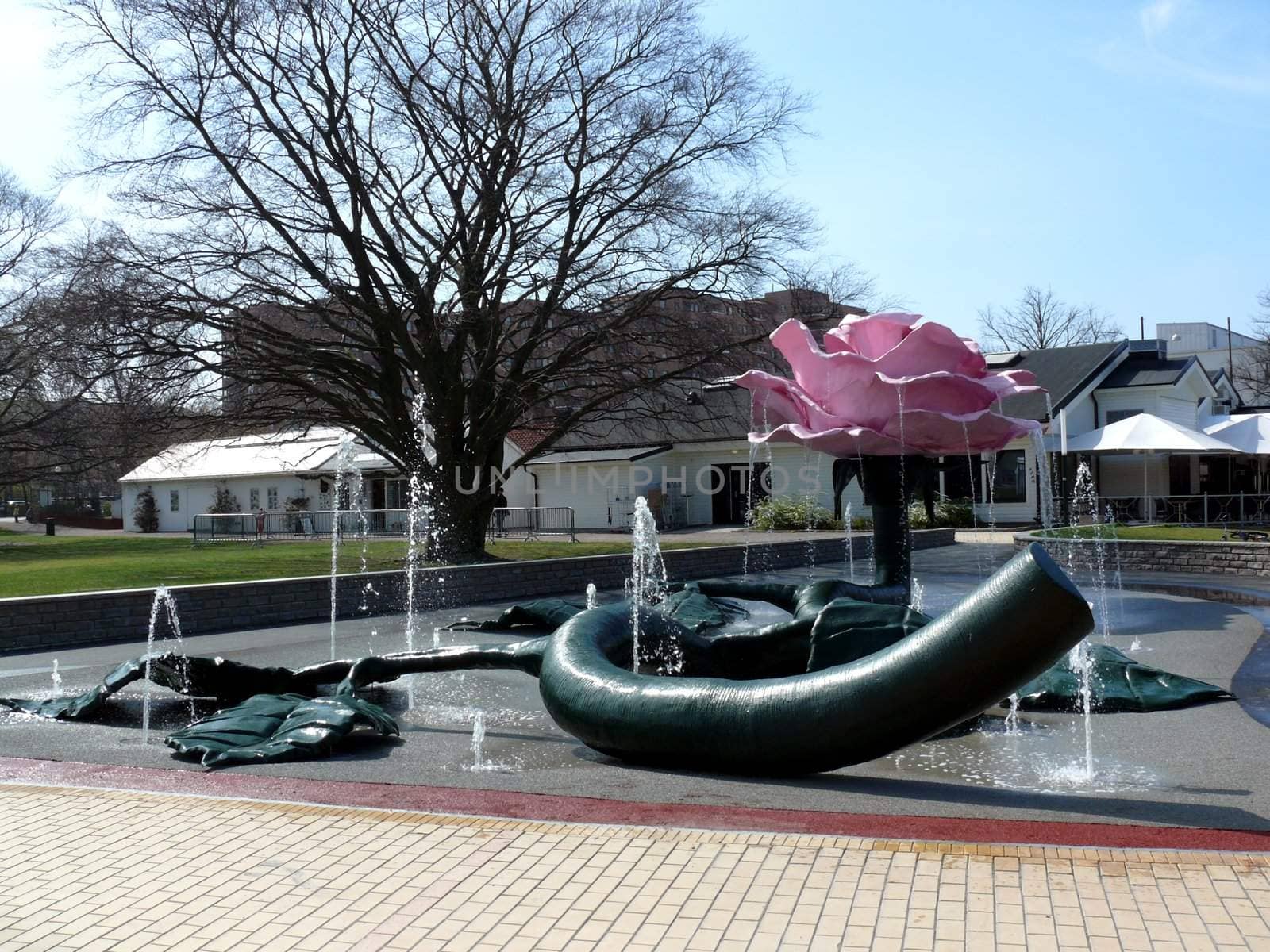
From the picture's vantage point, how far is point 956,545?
2962 centimetres

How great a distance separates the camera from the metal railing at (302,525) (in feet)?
130

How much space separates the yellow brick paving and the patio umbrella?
26.6 metres

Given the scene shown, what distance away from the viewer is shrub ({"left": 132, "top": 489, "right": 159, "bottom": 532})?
56.2m

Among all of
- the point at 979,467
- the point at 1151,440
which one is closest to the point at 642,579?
the point at 1151,440

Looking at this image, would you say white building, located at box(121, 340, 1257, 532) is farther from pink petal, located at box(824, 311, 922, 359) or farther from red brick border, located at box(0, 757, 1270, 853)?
red brick border, located at box(0, 757, 1270, 853)

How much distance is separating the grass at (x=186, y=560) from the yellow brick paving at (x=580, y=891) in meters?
13.1

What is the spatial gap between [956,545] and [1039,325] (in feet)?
152

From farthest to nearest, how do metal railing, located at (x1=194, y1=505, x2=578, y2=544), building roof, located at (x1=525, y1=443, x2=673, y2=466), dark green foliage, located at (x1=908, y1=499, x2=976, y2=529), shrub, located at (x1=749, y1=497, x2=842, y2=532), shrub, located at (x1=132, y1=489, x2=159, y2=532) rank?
shrub, located at (x1=132, y1=489, x2=159, y2=532) < building roof, located at (x1=525, y1=443, x2=673, y2=466) < metal railing, located at (x1=194, y1=505, x2=578, y2=544) < shrub, located at (x1=749, y1=497, x2=842, y2=532) < dark green foliage, located at (x1=908, y1=499, x2=976, y2=529)

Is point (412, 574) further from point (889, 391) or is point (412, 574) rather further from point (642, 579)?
point (889, 391)

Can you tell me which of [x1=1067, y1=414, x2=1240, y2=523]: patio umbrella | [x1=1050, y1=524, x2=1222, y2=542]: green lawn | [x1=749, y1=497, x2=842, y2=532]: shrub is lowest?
[x1=1050, y1=524, x2=1222, y2=542]: green lawn

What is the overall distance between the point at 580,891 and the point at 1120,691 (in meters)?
5.78

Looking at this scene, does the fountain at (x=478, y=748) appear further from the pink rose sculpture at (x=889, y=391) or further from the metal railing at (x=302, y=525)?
the metal railing at (x=302, y=525)

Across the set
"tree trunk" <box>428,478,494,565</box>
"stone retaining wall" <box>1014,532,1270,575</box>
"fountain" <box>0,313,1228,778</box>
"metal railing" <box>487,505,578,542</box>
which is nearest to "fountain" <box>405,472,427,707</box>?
"tree trunk" <box>428,478,494,565</box>

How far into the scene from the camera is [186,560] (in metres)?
26.4
